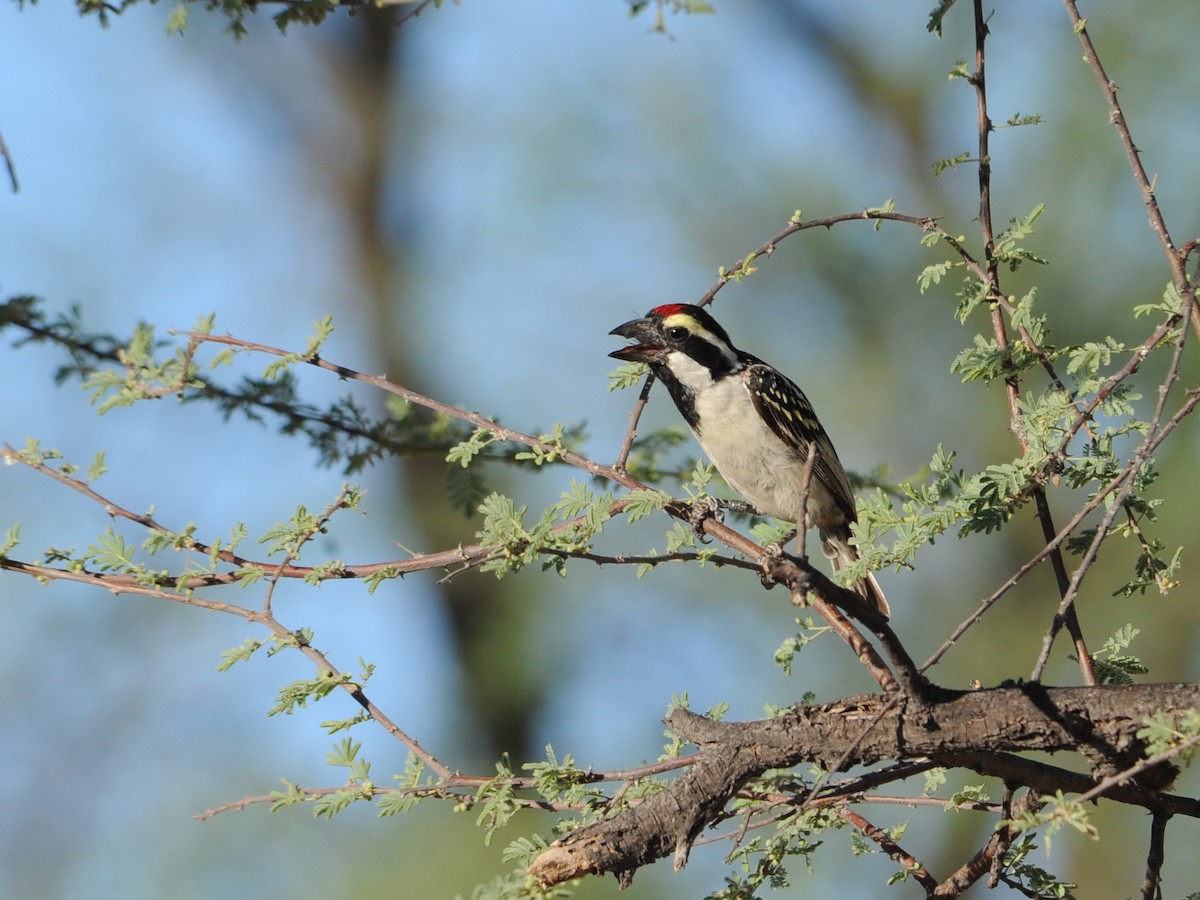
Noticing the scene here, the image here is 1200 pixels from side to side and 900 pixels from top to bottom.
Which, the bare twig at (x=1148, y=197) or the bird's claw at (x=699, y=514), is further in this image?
the bird's claw at (x=699, y=514)

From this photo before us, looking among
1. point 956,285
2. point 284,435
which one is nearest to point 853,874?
point 956,285

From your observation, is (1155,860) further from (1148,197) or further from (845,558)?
(845,558)

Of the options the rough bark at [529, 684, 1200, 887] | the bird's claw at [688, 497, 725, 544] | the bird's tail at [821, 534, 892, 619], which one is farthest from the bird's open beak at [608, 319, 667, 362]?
the rough bark at [529, 684, 1200, 887]

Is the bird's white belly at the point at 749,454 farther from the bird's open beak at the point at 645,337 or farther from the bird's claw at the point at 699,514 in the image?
the bird's claw at the point at 699,514

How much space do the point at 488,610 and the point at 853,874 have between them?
167 inches

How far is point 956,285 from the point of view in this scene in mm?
10820

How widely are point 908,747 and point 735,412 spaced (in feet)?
8.85

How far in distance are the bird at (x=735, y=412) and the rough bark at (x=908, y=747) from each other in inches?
94.9

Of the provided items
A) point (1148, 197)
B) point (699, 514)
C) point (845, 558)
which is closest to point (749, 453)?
point (845, 558)

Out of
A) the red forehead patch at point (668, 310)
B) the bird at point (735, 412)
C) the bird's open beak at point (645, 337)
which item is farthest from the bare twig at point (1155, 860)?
the red forehead patch at point (668, 310)

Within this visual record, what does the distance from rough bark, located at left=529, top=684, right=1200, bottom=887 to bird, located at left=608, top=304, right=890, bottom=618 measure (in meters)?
2.41

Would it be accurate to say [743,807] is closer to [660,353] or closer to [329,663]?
[329,663]

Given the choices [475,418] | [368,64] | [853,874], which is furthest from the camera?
[368,64]

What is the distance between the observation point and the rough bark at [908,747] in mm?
2352
